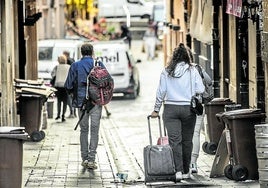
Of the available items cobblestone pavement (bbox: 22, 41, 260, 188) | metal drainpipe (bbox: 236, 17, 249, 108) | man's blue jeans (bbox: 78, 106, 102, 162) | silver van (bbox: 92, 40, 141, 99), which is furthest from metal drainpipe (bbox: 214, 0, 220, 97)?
silver van (bbox: 92, 40, 141, 99)

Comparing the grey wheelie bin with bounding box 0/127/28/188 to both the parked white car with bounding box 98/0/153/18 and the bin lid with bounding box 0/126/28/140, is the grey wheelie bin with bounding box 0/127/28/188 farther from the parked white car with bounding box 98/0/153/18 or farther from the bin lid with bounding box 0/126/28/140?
the parked white car with bounding box 98/0/153/18

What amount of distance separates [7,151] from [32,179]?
2.84 metres

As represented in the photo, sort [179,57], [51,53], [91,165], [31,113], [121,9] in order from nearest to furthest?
[179,57] → [91,165] → [31,113] → [51,53] → [121,9]

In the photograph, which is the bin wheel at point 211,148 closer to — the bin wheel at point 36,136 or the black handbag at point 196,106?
the black handbag at point 196,106

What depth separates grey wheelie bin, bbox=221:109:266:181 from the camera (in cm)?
1487

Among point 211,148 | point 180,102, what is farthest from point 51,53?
point 180,102

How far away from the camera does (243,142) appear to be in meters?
14.9

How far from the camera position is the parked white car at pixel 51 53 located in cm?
3447

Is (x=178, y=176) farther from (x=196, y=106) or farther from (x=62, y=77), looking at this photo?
(x=62, y=77)

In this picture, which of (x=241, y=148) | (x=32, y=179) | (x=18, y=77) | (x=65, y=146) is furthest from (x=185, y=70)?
(x=18, y=77)

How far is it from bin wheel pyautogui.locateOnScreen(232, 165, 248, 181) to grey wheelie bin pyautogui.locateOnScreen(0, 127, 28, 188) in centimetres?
345

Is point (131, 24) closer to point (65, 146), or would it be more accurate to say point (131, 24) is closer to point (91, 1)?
point (91, 1)

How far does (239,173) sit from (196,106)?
3.72 feet

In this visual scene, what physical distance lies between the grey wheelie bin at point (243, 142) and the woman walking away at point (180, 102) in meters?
0.61
